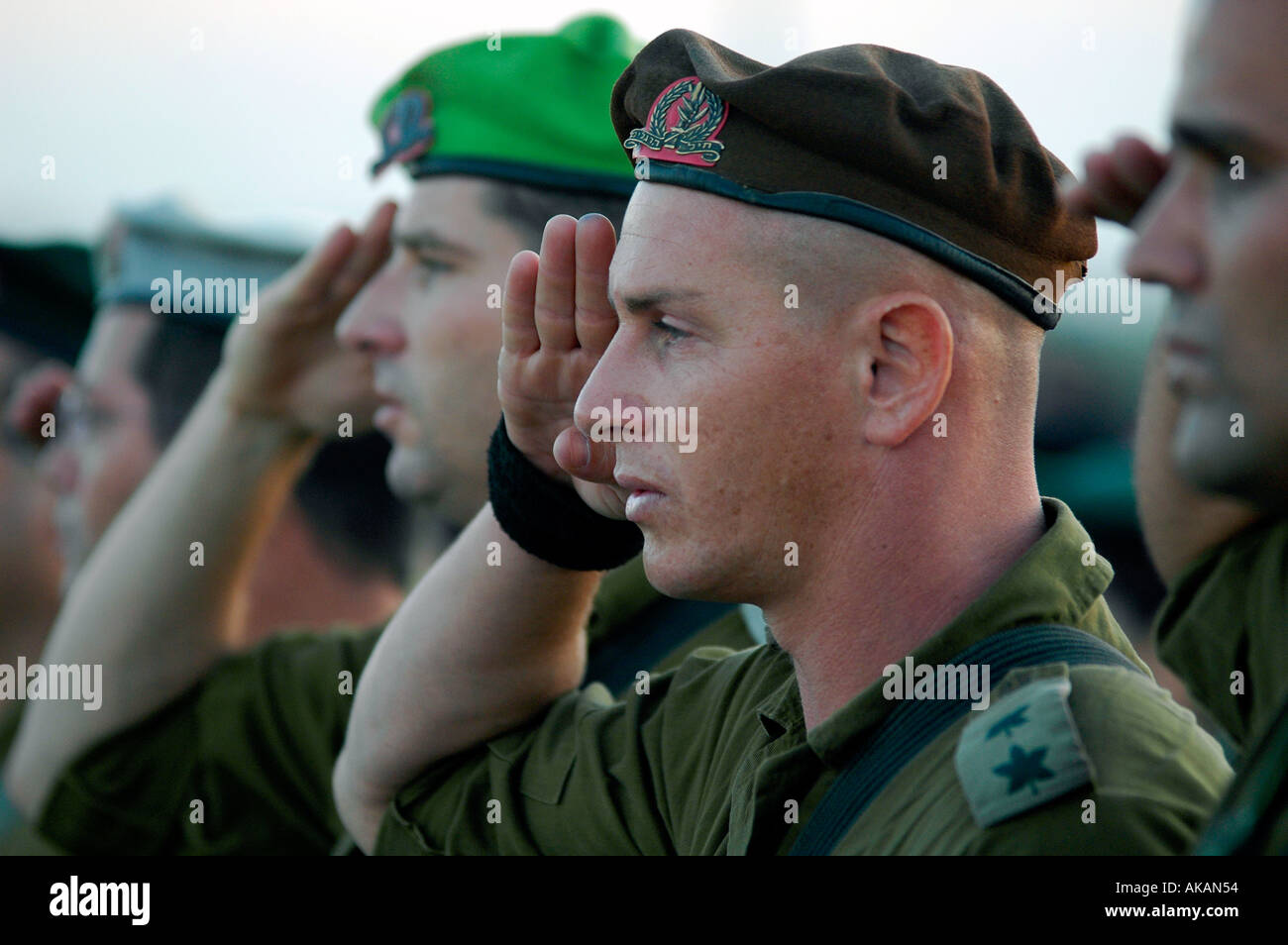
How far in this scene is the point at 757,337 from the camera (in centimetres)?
194

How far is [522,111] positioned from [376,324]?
0.62m

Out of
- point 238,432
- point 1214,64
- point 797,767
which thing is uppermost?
point 1214,64

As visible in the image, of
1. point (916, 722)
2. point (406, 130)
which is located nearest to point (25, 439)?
point (406, 130)

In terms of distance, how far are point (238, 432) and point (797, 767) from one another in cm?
259

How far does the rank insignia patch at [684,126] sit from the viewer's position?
2008 millimetres

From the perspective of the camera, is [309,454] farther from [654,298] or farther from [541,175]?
[654,298]

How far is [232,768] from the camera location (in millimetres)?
3871

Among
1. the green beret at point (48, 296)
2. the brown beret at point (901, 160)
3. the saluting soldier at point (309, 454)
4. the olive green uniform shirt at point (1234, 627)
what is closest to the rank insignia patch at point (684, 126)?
the brown beret at point (901, 160)

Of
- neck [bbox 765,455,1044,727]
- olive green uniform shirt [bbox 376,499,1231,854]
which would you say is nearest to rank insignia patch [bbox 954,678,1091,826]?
olive green uniform shirt [bbox 376,499,1231,854]

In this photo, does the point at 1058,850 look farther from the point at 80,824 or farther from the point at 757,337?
the point at 80,824

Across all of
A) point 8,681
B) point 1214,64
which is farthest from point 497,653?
point 8,681

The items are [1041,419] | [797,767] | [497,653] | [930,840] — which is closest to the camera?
[930,840]

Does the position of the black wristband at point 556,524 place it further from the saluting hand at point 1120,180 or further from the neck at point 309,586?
the neck at point 309,586

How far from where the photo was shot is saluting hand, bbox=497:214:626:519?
229 cm
